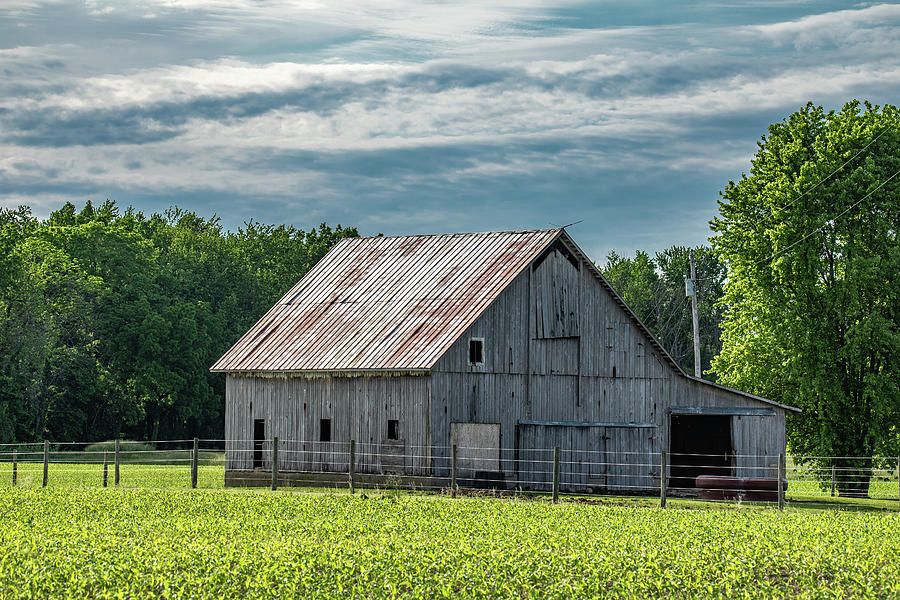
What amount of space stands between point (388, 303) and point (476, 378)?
450 centimetres

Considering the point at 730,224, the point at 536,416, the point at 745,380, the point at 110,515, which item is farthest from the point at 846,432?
the point at 110,515

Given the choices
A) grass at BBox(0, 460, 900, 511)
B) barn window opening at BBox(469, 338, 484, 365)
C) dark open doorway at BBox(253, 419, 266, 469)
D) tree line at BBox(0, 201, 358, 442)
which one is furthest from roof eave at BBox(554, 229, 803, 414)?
tree line at BBox(0, 201, 358, 442)

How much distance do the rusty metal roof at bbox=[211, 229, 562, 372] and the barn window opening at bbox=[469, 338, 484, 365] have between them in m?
0.62

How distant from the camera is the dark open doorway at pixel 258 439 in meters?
35.9

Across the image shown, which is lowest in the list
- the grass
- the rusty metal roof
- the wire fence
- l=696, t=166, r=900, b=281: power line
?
the grass

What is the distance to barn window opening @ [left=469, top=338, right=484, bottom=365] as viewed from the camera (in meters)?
32.7

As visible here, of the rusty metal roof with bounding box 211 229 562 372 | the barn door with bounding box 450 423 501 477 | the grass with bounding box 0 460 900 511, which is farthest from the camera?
the rusty metal roof with bounding box 211 229 562 372

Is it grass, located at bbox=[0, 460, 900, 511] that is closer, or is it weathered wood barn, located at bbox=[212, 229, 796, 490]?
grass, located at bbox=[0, 460, 900, 511]

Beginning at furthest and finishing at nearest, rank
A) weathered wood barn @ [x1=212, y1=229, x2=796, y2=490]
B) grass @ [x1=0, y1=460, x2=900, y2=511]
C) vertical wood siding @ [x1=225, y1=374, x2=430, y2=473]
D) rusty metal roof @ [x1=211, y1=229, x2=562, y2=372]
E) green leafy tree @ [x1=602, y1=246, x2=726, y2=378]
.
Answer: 1. green leafy tree @ [x1=602, y1=246, x2=726, y2=378]
2. rusty metal roof @ [x1=211, y1=229, x2=562, y2=372]
3. weathered wood barn @ [x1=212, y1=229, x2=796, y2=490]
4. vertical wood siding @ [x1=225, y1=374, x2=430, y2=473]
5. grass @ [x1=0, y1=460, x2=900, y2=511]

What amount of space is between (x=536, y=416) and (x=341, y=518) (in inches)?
482

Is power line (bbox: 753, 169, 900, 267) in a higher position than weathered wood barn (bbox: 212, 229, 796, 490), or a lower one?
higher

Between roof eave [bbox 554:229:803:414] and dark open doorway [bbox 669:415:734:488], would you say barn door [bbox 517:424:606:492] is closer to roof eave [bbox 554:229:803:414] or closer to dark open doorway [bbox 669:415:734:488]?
roof eave [bbox 554:229:803:414]

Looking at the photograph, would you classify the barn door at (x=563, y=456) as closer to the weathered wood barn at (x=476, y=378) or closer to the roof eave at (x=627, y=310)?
the weathered wood barn at (x=476, y=378)

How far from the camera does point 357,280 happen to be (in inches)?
1502
